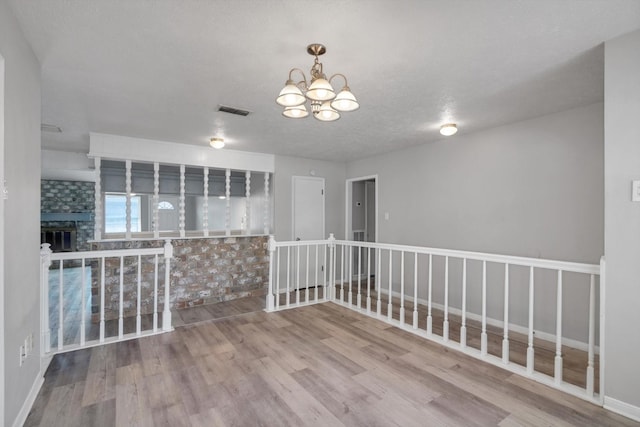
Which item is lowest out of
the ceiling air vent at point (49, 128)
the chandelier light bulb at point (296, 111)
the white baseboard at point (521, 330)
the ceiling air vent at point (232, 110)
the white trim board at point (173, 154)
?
the white baseboard at point (521, 330)

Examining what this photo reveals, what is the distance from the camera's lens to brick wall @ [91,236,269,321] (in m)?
4.23

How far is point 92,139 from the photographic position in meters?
4.12

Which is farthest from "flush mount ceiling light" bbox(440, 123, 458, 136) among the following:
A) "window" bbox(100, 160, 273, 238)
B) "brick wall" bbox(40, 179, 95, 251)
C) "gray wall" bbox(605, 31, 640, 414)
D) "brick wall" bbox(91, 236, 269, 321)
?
"brick wall" bbox(40, 179, 95, 251)

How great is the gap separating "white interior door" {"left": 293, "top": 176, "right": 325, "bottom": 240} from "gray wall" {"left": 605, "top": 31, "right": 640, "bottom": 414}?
14.3 ft

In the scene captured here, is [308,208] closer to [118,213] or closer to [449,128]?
[449,128]

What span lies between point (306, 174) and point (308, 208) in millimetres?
631

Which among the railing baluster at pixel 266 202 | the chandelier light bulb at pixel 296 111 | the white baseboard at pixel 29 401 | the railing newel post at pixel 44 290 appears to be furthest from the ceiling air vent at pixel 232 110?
the white baseboard at pixel 29 401

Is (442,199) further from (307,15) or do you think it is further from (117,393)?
(117,393)

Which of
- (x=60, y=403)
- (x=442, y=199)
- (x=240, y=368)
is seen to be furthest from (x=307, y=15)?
(x=442, y=199)

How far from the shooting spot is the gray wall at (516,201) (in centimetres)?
310

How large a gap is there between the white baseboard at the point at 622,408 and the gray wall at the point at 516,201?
1.28 meters

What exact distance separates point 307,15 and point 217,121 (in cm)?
221

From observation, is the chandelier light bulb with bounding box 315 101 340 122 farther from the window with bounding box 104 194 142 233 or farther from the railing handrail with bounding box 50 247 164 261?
the window with bounding box 104 194 142 233

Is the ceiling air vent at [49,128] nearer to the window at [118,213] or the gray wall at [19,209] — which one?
the gray wall at [19,209]
